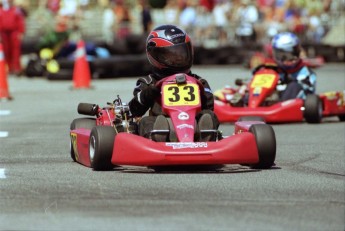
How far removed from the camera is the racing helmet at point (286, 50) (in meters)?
14.9

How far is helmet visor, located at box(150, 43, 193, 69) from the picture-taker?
9273 mm

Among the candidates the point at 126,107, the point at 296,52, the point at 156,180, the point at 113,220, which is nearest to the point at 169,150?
the point at 156,180

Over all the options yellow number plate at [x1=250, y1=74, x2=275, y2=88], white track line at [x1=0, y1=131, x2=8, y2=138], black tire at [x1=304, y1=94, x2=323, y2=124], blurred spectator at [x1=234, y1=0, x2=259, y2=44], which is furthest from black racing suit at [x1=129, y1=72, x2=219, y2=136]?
blurred spectator at [x1=234, y1=0, x2=259, y2=44]

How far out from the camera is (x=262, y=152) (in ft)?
27.8

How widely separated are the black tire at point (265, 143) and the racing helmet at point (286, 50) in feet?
20.8

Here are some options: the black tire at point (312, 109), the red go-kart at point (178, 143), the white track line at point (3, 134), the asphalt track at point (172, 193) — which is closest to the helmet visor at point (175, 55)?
the red go-kart at point (178, 143)

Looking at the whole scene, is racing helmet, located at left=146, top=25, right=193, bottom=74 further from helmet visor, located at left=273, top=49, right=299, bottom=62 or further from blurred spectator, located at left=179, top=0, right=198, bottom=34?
blurred spectator, located at left=179, top=0, right=198, bottom=34

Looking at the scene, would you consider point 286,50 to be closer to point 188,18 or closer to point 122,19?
point 188,18

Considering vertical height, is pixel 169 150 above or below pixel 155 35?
below

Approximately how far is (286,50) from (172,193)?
7850 mm

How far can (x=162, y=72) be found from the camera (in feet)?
30.8

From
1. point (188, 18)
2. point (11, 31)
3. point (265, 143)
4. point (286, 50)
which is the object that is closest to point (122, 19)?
point (188, 18)

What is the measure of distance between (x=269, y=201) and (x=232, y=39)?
81.6ft

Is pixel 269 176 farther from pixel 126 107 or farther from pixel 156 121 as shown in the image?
pixel 126 107
